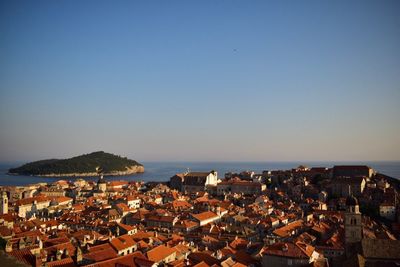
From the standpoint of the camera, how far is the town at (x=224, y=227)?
2431 centimetres

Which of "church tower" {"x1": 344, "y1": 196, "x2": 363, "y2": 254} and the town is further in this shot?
"church tower" {"x1": 344, "y1": 196, "x2": 363, "y2": 254}

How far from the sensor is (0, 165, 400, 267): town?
79.8ft

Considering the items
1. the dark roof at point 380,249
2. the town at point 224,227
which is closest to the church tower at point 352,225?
the town at point 224,227

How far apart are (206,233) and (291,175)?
45.4 m

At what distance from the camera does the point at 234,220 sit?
45.2 meters

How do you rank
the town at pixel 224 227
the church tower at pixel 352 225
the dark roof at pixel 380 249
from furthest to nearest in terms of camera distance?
1. the church tower at pixel 352 225
2. the town at pixel 224 227
3. the dark roof at pixel 380 249

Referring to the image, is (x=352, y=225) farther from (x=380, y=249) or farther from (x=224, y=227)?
(x=224, y=227)

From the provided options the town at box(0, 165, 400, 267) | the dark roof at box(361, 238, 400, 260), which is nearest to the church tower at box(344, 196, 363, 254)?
the town at box(0, 165, 400, 267)

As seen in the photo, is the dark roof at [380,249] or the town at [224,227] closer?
the dark roof at [380,249]

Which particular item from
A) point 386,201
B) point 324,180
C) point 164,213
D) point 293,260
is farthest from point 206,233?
point 324,180

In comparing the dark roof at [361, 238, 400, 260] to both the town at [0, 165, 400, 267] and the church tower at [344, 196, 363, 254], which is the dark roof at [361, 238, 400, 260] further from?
the church tower at [344, 196, 363, 254]

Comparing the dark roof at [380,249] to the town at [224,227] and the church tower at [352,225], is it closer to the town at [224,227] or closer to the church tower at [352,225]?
the town at [224,227]

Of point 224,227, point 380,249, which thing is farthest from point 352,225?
point 224,227

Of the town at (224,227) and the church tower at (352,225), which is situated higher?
the church tower at (352,225)
